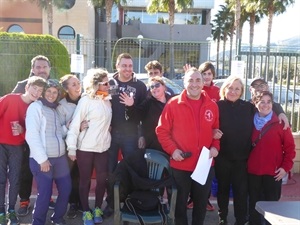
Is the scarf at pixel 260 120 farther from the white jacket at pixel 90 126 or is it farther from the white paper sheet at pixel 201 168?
the white jacket at pixel 90 126

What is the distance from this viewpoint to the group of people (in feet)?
12.5

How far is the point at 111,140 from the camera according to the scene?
4.47 m

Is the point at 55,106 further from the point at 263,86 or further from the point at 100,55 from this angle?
the point at 100,55

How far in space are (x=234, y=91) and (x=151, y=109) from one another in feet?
3.19

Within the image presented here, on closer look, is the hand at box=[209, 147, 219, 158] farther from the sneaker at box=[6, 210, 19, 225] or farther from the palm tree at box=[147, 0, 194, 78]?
the palm tree at box=[147, 0, 194, 78]

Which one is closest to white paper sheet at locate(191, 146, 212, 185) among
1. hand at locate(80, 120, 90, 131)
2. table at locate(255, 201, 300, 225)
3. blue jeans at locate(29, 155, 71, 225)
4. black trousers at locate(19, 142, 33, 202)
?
table at locate(255, 201, 300, 225)

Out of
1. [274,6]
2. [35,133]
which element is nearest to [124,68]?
[35,133]

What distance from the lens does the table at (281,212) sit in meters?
2.55

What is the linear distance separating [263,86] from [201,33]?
82.9 feet

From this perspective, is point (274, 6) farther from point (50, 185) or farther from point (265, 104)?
point (50, 185)

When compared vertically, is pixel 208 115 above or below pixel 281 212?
above

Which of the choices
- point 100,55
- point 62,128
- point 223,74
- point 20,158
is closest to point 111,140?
point 62,128

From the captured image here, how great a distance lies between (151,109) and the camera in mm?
4312

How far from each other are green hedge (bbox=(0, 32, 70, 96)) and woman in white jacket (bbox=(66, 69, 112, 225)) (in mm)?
4684
